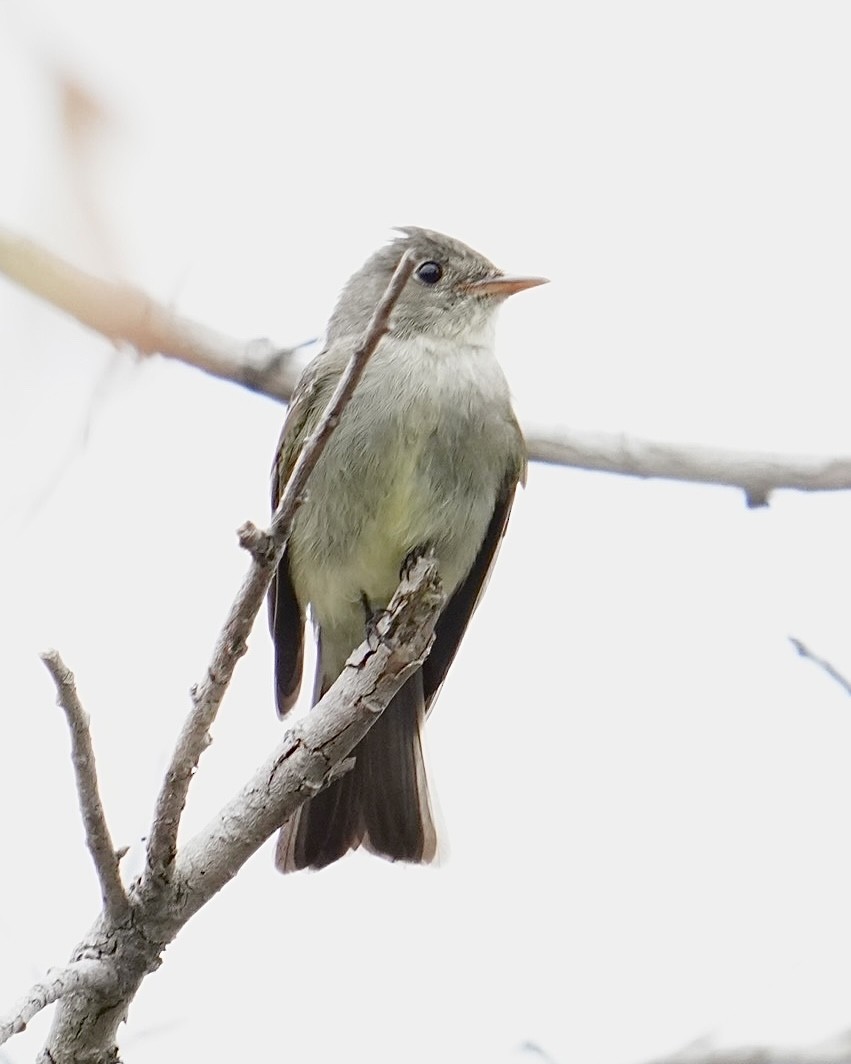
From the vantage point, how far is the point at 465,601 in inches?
178

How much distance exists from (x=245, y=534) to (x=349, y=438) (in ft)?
5.70

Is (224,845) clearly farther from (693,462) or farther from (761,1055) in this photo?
(693,462)

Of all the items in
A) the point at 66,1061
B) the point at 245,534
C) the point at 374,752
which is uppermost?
the point at 374,752

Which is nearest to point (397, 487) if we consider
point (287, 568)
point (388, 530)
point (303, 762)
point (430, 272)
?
point (388, 530)

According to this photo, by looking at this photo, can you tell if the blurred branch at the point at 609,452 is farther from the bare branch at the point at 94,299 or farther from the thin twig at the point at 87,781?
the thin twig at the point at 87,781

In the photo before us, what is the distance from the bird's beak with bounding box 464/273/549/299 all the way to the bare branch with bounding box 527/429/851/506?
681 mm

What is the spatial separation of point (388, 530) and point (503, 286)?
43.7 inches

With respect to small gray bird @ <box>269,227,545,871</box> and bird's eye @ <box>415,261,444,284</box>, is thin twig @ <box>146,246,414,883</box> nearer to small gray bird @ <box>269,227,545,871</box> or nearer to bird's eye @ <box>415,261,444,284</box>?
small gray bird @ <box>269,227,545,871</box>

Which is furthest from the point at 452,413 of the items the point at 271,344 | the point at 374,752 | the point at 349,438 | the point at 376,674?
the point at 376,674

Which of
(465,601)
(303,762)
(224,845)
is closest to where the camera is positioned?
(224,845)

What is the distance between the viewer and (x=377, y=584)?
4.19 meters

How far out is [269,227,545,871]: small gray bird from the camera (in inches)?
160

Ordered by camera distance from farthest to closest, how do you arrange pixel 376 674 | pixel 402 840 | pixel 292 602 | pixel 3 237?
pixel 292 602
pixel 402 840
pixel 376 674
pixel 3 237

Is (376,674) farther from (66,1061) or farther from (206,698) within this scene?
(66,1061)
